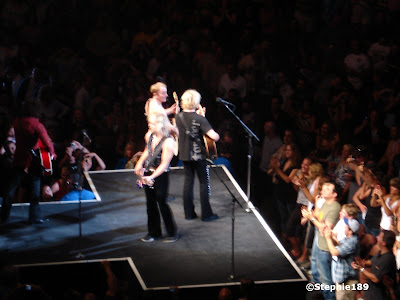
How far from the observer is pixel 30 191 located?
866 cm

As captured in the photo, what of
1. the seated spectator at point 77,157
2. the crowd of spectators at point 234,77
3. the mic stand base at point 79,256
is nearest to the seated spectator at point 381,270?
the crowd of spectators at point 234,77

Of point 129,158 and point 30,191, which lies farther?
point 129,158

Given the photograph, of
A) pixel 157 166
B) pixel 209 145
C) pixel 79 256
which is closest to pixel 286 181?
pixel 209 145

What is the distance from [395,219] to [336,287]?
1.05 m

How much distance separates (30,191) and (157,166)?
5.54 ft

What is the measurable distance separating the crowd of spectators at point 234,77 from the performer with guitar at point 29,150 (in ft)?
5.07

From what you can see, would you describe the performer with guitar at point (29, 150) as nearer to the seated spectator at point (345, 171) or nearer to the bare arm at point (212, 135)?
the bare arm at point (212, 135)

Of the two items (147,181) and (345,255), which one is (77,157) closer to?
(147,181)

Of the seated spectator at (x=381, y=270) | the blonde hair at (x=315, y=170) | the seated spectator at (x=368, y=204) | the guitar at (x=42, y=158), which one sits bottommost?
the seated spectator at (x=381, y=270)

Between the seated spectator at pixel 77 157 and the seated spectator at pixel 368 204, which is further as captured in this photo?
the seated spectator at pixel 77 157

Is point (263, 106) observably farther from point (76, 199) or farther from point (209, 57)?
point (76, 199)

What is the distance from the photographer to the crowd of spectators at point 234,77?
10867 mm

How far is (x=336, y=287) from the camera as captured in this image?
8.05 meters

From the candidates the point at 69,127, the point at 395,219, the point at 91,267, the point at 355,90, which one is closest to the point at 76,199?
the point at 91,267
